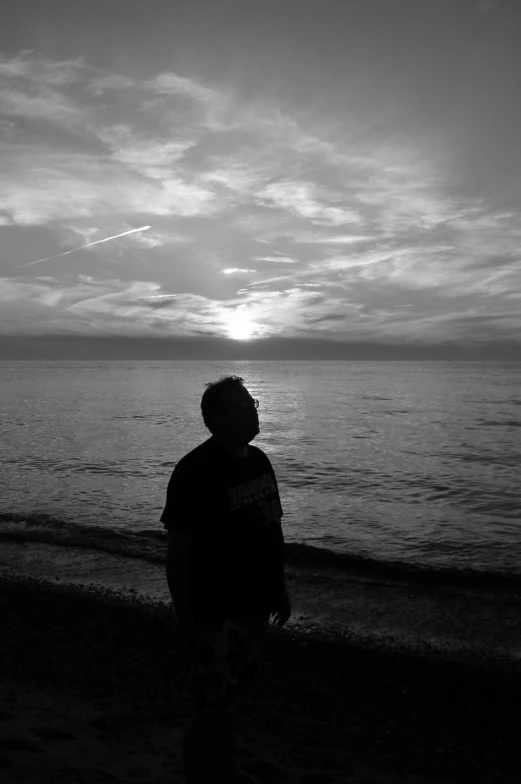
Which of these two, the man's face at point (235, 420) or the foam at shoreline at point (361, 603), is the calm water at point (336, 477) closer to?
the foam at shoreline at point (361, 603)

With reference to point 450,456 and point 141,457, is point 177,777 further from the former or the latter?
point 450,456

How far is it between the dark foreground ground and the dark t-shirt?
5.55 ft

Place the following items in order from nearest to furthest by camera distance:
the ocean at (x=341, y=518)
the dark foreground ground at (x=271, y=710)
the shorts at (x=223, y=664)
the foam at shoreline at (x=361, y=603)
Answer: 1. the shorts at (x=223, y=664)
2. the dark foreground ground at (x=271, y=710)
3. the foam at shoreline at (x=361, y=603)
4. the ocean at (x=341, y=518)

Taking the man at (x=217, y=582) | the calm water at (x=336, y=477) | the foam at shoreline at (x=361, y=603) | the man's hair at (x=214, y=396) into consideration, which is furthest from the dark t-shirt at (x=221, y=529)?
the calm water at (x=336, y=477)

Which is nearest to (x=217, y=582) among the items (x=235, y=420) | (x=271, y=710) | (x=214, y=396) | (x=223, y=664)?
(x=223, y=664)

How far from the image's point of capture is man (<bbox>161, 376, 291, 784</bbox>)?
10.0ft

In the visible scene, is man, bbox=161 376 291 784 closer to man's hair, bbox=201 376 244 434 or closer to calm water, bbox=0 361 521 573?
man's hair, bbox=201 376 244 434

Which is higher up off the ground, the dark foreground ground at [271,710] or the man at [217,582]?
the man at [217,582]

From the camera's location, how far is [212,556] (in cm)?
312

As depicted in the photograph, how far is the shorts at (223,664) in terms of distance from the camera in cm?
305

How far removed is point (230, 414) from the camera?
10.8 ft

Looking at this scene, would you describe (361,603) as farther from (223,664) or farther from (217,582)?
(217,582)

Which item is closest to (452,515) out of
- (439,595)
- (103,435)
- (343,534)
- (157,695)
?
(343,534)

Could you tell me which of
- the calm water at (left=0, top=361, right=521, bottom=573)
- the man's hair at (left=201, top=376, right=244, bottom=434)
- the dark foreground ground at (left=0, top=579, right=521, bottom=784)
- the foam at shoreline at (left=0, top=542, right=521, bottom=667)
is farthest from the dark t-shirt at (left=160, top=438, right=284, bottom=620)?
the calm water at (left=0, top=361, right=521, bottom=573)
